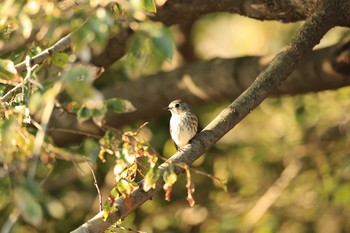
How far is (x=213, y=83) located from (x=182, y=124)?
77 cm

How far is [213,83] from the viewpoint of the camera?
5.43 metres

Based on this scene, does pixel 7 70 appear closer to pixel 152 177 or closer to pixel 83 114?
pixel 83 114

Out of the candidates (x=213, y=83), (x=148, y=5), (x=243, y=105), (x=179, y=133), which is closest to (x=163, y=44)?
(x=148, y=5)

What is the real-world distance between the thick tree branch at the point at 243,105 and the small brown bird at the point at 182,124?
1.11 meters

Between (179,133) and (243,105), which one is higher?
(243,105)

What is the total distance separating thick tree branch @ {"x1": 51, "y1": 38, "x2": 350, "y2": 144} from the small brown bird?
47 centimetres

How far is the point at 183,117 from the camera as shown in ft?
15.9

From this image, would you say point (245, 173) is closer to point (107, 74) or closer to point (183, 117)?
point (107, 74)

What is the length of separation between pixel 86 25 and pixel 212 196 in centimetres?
429

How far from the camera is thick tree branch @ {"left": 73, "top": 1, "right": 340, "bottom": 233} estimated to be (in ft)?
9.77

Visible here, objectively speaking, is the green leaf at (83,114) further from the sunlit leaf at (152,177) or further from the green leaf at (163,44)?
the green leaf at (163,44)

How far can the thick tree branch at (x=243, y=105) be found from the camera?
9.77 feet

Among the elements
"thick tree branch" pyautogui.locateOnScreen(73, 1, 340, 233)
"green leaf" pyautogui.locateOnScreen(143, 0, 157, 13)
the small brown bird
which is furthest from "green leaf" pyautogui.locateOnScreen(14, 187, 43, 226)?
the small brown bird

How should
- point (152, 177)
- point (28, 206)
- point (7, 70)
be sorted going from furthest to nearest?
point (152, 177)
point (7, 70)
point (28, 206)
